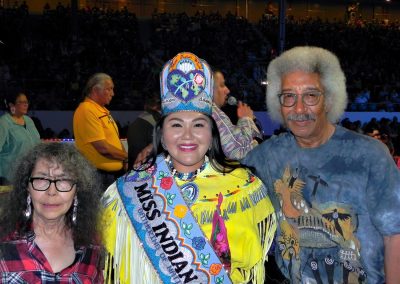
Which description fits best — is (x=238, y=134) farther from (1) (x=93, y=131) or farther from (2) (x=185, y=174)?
(1) (x=93, y=131)

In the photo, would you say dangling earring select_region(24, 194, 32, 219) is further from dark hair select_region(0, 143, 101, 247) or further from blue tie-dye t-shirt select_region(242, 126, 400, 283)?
blue tie-dye t-shirt select_region(242, 126, 400, 283)

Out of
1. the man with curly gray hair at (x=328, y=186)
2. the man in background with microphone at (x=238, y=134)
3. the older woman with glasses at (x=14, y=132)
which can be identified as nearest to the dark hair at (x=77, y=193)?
the man with curly gray hair at (x=328, y=186)

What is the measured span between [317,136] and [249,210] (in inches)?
17.1

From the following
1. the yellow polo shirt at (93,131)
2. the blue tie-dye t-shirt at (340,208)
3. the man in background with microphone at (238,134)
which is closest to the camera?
the blue tie-dye t-shirt at (340,208)

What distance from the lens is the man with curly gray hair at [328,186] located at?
2.51m

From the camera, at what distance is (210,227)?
265 centimetres

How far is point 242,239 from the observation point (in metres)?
2.64

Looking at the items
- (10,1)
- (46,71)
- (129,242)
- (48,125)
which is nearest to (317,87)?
(129,242)

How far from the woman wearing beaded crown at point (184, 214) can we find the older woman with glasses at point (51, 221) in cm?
18

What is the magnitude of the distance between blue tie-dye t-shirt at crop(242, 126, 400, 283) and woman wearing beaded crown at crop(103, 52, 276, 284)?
0.57 ft

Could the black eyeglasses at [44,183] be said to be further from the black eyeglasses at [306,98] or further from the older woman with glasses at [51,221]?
the black eyeglasses at [306,98]

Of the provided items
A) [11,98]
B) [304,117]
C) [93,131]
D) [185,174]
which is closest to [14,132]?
[11,98]

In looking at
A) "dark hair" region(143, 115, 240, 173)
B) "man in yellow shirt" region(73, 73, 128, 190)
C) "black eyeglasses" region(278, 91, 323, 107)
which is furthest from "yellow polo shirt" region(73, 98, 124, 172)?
"black eyeglasses" region(278, 91, 323, 107)

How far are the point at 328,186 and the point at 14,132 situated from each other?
3.88 metres
